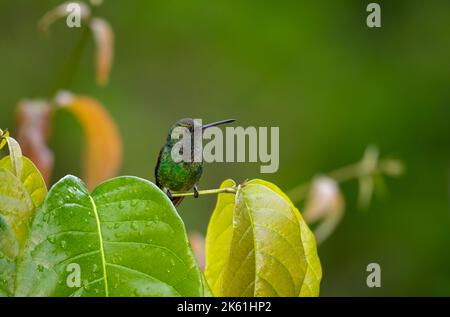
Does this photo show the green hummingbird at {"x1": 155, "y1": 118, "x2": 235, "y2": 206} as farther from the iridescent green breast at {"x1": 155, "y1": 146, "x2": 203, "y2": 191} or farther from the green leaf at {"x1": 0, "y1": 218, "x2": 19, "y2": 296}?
the green leaf at {"x1": 0, "y1": 218, "x2": 19, "y2": 296}

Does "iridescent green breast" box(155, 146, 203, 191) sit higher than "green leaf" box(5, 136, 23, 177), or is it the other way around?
"green leaf" box(5, 136, 23, 177)

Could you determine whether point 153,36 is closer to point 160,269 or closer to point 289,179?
point 289,179

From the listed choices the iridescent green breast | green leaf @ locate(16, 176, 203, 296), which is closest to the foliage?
green leaf @ locate(16, 176, 203, 296)

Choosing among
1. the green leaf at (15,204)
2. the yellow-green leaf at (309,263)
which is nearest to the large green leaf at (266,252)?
Answer: the yellow-green leaf at (309,263)

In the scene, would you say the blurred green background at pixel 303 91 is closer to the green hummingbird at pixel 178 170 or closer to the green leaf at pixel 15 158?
the green hummingbird at pixel 178 170

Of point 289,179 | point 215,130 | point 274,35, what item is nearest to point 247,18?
point 274,35

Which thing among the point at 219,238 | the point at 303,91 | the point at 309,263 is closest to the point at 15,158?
the point at 219,238
